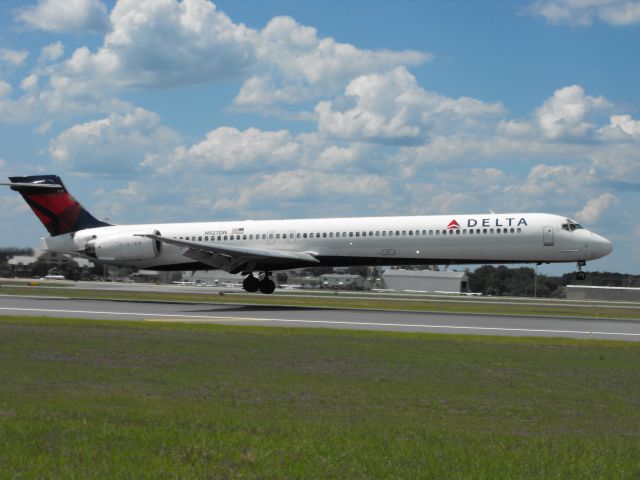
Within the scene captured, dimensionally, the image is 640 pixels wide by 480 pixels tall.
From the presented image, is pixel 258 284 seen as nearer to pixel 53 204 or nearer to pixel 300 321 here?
pixel 53 204

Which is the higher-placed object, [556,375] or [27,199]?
[27,199]

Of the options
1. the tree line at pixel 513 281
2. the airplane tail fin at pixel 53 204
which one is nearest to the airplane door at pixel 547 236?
the airplane tail fin at pixel 53 204

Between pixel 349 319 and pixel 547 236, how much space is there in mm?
15035

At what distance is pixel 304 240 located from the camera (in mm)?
44562

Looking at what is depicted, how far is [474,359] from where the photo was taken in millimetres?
18078

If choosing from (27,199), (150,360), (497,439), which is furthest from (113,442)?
(27,199)

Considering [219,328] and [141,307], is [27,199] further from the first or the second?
[219,328]

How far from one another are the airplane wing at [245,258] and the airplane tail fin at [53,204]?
7708 millimetres

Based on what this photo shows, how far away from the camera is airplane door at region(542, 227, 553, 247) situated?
40.6m

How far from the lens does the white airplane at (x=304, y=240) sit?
40906mm

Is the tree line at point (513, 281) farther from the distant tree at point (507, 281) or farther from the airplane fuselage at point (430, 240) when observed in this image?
the airplane fuselage at point (430, 240)

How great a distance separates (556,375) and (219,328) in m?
11.4

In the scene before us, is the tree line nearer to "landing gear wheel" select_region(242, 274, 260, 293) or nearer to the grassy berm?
"landing gear wheel" select_region(242, 274, 260, 293)

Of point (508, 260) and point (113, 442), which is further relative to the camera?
point (508, 260)
